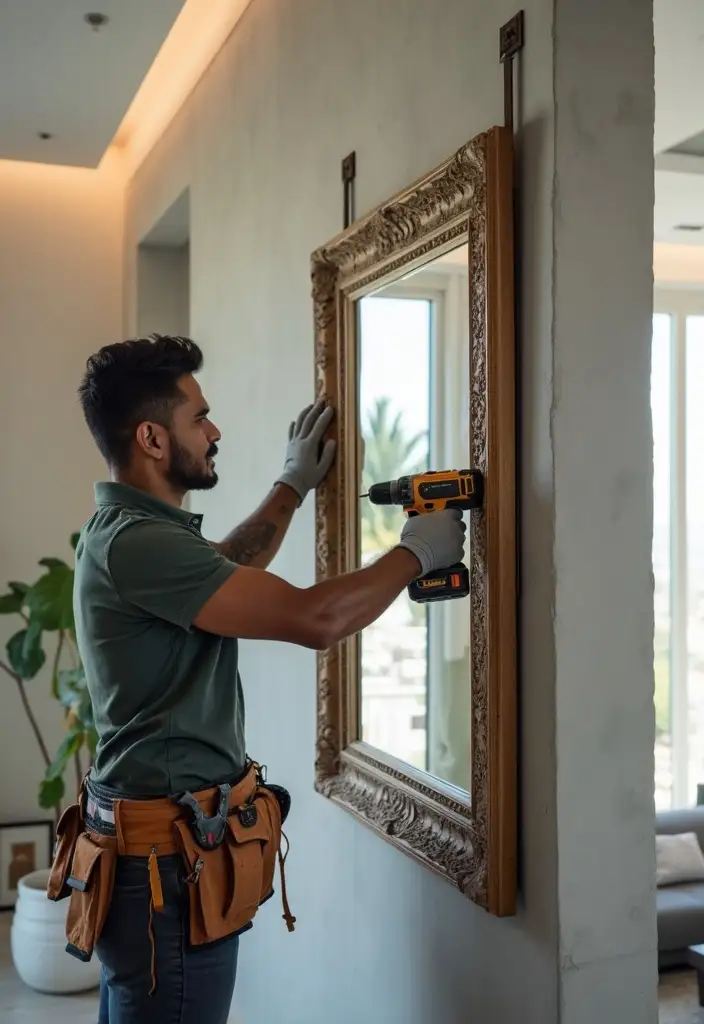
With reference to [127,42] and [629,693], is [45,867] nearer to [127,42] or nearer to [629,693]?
[127,42]

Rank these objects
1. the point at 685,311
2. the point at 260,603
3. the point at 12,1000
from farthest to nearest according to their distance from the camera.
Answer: the point at 685,311 < the point at 12,1000 < the point at 260,603

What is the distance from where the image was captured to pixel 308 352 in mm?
2217

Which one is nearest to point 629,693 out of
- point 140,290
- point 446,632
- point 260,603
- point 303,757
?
point 446,632

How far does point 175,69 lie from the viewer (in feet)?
11.6

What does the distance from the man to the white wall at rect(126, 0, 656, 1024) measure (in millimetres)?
245

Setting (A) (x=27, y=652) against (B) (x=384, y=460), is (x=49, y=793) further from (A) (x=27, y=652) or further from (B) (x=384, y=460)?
(B) (x=384, y=460)

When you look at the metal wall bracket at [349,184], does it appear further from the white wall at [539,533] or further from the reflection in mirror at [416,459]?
the reflection in mirror at [416,459]

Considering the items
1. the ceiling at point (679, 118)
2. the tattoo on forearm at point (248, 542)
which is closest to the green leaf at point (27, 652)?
the tattoo on forearm at point (248, 542)

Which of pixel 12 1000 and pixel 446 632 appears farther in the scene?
pixel 12 1000

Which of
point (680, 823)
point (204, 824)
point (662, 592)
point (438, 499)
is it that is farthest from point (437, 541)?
point (662, 592)

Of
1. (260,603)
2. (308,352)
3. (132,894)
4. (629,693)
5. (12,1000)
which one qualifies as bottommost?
(12,1000)

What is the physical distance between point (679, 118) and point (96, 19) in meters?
1.71

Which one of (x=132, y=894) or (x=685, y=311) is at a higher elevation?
(x=685, y=311)

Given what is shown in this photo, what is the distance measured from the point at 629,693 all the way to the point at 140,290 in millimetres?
3334
